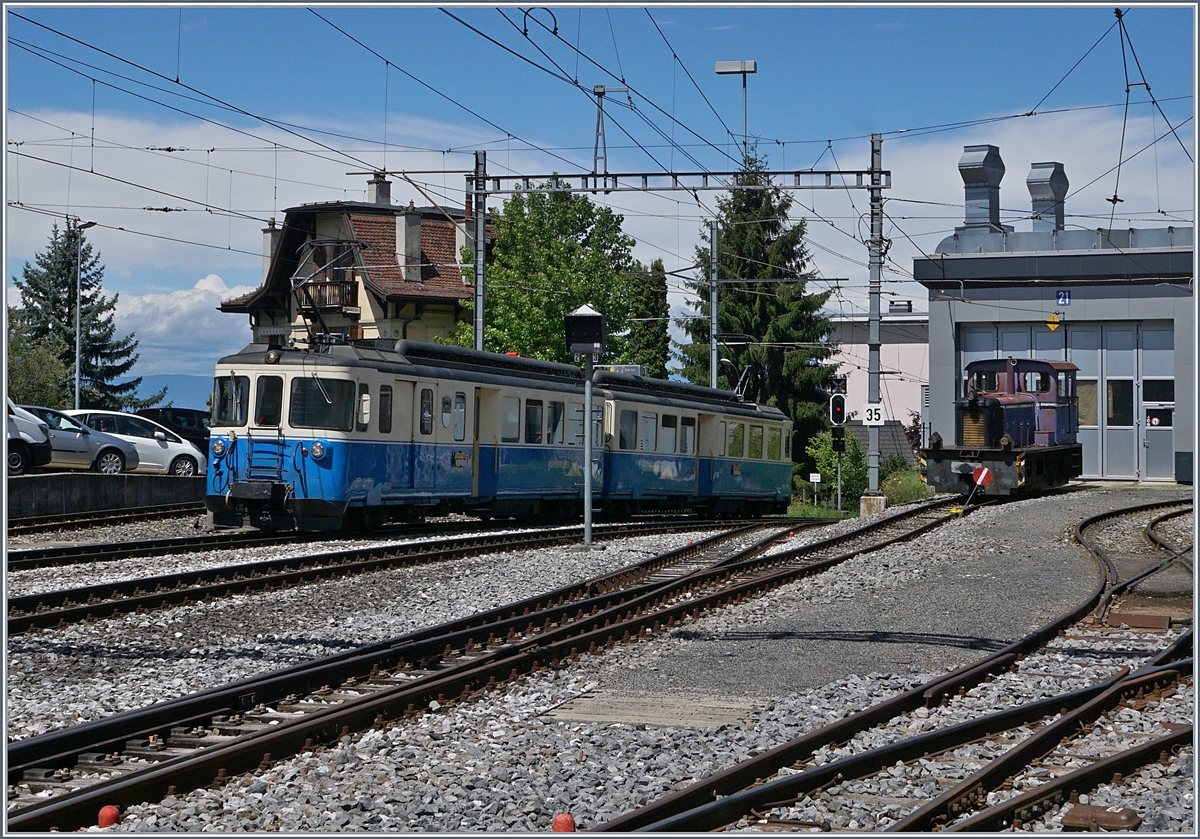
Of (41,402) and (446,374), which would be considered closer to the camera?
(446,374)

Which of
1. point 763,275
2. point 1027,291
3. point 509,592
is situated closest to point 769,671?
point 509,592

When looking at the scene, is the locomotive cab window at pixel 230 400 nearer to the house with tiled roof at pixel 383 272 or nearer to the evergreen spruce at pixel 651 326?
the house with tiled roof at pixel 383 272

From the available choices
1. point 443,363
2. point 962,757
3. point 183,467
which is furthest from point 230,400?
point 962,757

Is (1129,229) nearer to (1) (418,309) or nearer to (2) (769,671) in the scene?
(1) (418,309)

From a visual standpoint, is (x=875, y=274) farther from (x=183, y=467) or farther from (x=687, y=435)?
(x=183, y=467)

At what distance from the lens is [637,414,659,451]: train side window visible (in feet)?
81.8

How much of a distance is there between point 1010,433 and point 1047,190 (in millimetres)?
13803

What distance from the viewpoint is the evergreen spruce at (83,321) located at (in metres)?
58.7

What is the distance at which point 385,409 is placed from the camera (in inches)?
718

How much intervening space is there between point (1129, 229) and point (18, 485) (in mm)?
31831

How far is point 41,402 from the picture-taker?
158 ft

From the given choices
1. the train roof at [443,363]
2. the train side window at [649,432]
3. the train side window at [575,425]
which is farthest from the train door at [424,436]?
the train side window at [649,432]

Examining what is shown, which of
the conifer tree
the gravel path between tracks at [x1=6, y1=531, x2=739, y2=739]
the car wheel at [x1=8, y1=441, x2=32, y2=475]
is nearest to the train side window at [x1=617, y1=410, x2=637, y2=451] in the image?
the gravel path between tracks at [x1=6, y1=531, x2=739, y2=739]

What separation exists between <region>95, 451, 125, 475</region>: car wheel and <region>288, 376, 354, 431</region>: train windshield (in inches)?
414
